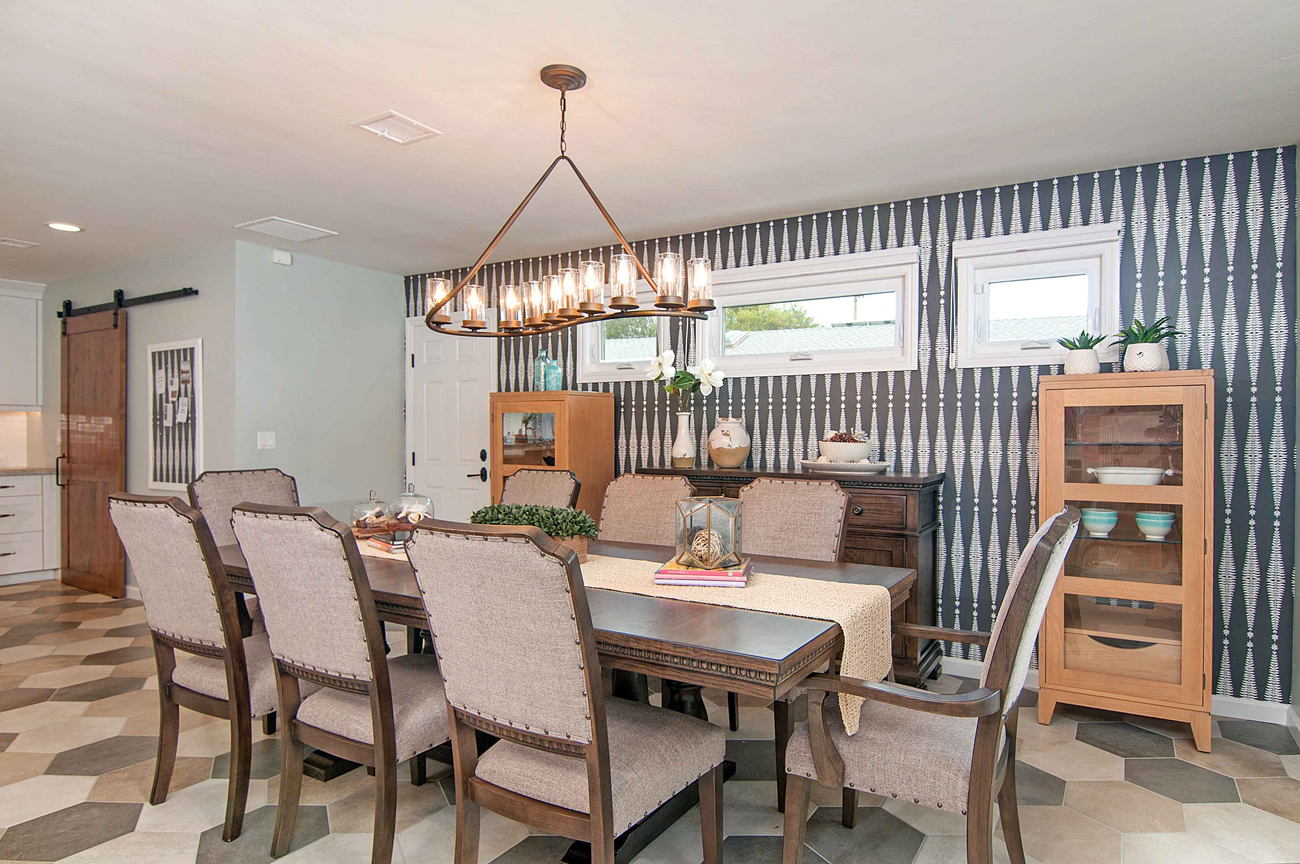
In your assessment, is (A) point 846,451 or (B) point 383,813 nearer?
(B) point 383,813

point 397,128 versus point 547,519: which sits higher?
point 397,128

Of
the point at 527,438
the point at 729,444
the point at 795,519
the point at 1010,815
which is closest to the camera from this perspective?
the point at 1010,815

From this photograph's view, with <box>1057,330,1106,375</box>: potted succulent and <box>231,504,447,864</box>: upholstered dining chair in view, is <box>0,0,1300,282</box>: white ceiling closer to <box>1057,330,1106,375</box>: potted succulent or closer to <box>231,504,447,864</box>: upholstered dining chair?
<box>1057,330,1106,375</box>: potted succulent

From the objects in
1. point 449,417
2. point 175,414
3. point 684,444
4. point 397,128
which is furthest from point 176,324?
point 684,444

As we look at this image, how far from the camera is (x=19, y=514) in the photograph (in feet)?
19.8

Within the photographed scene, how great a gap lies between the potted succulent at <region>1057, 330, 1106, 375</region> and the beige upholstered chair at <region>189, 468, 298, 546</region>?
334 centimetres

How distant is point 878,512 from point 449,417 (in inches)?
134

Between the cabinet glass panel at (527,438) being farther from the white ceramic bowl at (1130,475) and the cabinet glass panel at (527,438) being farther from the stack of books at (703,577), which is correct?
the white ceramic bowl at (1130,475)

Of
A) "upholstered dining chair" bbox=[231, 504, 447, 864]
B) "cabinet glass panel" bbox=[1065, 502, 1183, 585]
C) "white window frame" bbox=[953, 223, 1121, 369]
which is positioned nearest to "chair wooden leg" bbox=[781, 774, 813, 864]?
"upholstered dining chair" bbox=[231, 504, 447, 864]

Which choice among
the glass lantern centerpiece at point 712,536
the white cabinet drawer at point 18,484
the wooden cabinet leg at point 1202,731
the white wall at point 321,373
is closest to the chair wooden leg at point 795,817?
the glass lantern centerpiece at point 712,536

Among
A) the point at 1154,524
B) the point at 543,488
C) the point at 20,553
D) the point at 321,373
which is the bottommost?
the point at 20,553

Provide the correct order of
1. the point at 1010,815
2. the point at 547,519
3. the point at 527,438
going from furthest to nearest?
the point at 527,438 < the point at 547,519 < the point at 1010,815

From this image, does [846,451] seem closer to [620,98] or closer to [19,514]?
[620,98]

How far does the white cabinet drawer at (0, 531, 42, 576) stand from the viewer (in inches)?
235
